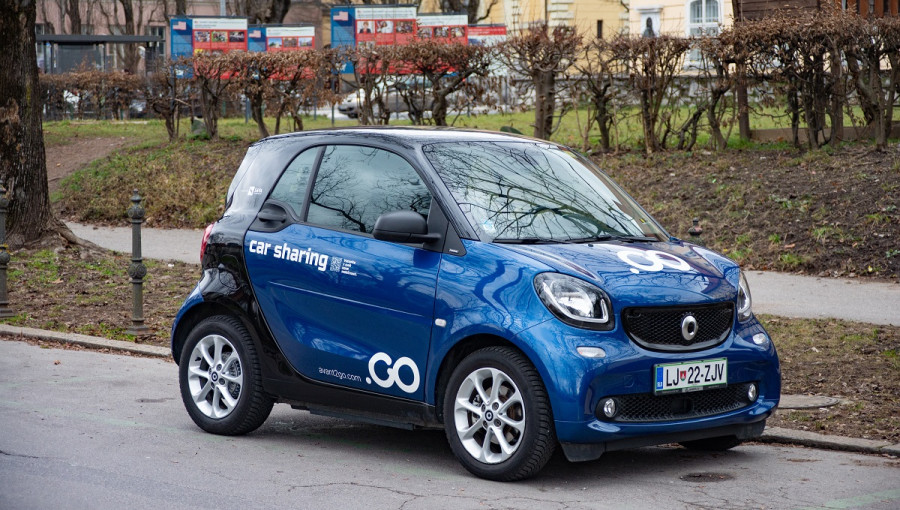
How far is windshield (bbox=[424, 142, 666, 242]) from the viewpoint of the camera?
6293mm

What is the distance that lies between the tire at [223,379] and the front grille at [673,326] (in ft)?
7.68

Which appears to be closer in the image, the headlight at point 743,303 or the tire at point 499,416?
the tire at point 499,416

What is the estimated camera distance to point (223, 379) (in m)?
7.05

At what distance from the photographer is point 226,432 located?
23.1 feet

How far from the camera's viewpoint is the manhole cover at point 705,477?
6.05 meters

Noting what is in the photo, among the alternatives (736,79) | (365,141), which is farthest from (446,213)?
(736,79)

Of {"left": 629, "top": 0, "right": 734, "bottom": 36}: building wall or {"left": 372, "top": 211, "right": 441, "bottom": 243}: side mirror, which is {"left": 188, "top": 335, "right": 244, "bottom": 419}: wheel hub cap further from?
{"left": 629, "top": 0, "right": 734, "bottom": 36}: building wall

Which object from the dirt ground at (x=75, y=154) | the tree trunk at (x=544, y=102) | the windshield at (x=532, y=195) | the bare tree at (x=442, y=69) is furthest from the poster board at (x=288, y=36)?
the windshield at (x=532, y=195)

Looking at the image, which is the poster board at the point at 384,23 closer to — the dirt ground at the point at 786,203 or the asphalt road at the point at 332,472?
the dirt ground at the point at 786,203

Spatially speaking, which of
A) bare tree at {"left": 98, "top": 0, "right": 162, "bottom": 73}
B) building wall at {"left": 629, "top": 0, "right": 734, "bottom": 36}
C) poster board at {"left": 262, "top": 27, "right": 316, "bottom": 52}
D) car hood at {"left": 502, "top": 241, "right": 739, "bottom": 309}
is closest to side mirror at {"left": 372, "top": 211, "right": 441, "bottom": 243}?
car hood at {"left": 502, "top": 241, "right": 739, "bottom": 309}

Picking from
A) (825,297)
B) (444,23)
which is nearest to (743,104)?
(825,297)

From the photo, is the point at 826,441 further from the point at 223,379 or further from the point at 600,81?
the point at 600,81

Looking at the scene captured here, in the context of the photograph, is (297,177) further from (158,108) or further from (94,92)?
(94,92)

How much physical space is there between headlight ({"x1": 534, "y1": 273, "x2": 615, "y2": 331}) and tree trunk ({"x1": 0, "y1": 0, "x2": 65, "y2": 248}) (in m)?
10.5
